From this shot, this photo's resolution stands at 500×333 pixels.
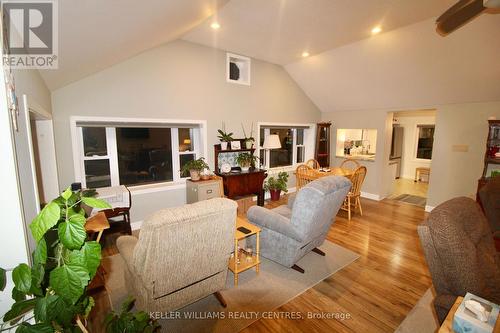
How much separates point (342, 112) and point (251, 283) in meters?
5.05

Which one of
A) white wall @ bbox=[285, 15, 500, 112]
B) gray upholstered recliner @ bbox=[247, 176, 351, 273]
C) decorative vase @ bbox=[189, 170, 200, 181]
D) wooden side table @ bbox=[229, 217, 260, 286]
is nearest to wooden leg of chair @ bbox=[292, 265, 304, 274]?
gray upholstered recliner @ bbox=[247, 176, 351, 273]

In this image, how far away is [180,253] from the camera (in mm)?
1676

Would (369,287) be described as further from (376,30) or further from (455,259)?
(376,30)

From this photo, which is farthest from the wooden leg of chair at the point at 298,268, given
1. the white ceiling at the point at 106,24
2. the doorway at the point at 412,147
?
the doorway at the point at 412,147

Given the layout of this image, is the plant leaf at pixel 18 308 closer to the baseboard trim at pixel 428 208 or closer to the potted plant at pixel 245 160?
the potted plant at pixel 245 160

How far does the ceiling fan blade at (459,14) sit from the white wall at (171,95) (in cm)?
342

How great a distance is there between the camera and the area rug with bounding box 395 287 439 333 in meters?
1.96

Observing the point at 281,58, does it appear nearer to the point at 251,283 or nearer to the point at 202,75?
the point at 202,75

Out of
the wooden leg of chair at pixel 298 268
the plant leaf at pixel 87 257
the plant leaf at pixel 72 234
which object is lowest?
the wooden leg of chair at pixel 298 268

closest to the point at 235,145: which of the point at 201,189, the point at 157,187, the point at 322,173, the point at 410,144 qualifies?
the point at 201,189

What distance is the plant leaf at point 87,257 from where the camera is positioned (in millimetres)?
902

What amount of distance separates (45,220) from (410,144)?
9384 mm

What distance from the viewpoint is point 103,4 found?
1.43 m

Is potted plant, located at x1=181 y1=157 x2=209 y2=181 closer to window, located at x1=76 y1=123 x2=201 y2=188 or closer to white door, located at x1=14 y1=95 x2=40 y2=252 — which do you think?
window, located at x1=76 y1=123 x2=201 y2=188
